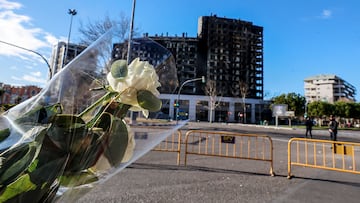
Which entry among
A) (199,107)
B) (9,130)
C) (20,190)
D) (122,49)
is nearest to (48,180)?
(20,190)

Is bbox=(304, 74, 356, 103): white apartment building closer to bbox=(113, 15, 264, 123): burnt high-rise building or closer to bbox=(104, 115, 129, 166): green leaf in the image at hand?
bbox=(113, 15, 264, 123): burnt high-rise building

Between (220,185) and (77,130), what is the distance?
4070 mm

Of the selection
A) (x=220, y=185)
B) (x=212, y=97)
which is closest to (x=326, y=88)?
(x=212, y=97)

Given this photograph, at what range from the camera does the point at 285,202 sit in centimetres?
346

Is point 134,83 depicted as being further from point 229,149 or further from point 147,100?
point 229,149

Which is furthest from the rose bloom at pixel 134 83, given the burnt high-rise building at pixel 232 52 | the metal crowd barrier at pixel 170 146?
the burnt high-rise building at pixel 232 52

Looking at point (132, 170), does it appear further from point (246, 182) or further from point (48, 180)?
point (48, 180)

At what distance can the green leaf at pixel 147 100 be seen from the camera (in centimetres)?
79

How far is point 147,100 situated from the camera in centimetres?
80

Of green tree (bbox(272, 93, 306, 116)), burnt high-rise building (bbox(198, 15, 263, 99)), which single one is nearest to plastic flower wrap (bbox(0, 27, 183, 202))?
green tree (bbox(272, 93, 306, 116))

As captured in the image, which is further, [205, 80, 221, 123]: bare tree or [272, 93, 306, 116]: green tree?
[272, 93, 306, 116]: green tree

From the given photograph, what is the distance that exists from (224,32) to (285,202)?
2923 inches

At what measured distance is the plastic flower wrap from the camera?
2.06 feet

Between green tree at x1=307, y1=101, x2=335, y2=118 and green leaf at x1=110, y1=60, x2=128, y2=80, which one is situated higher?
green tree at x1=307, y1=101, x2=335, y2=118
